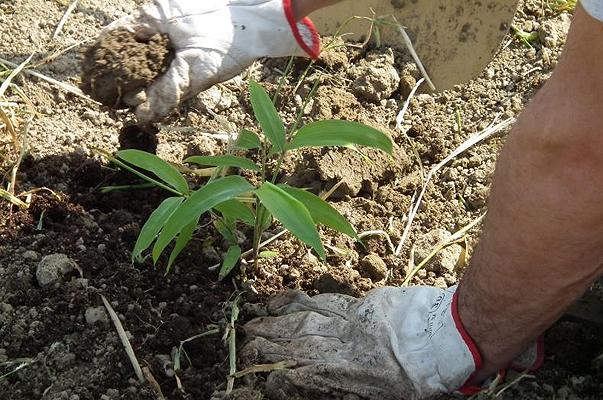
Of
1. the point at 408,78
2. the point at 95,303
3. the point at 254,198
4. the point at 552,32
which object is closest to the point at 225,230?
the point at 254,198

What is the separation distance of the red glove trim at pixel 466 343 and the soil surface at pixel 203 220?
0.08m

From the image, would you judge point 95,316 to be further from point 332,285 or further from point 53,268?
point 332,285

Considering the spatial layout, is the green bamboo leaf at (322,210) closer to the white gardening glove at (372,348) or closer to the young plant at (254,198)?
the young plant at (254,198)

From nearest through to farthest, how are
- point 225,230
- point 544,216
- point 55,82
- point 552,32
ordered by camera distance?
1. point 544,216
2. point 225,230
3. point 55,82
4. point 552,32

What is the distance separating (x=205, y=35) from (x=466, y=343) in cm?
85

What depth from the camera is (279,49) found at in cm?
202

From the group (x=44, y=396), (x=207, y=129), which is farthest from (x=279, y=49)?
(x=44, y=396)

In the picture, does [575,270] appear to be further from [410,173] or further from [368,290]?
[410,173]

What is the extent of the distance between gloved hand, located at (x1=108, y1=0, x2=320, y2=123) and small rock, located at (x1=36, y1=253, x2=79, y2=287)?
34cm

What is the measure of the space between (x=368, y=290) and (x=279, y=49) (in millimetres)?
584

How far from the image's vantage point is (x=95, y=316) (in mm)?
1675

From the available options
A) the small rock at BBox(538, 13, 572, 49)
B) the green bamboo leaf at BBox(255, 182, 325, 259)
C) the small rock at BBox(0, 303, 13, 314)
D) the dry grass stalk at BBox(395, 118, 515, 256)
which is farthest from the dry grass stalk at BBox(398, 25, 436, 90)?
the small rock at BBox(0, 303, 13, 314)

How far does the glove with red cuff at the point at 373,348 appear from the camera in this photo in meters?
1.65

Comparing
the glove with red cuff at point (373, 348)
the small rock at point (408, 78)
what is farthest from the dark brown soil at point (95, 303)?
the small rock at point (408, 78)
